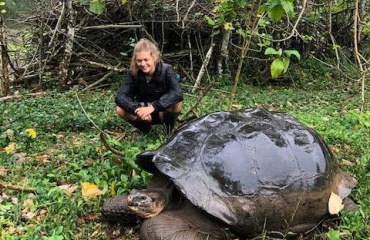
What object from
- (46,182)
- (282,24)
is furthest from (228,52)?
(46,182)

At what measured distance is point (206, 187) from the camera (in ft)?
9.05

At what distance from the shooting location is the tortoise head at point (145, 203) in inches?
108

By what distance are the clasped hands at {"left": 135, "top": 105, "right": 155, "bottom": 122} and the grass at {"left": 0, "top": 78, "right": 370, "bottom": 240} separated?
240mm

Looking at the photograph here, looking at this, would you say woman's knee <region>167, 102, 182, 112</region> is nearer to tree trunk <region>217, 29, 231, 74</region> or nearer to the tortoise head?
the tortoise head

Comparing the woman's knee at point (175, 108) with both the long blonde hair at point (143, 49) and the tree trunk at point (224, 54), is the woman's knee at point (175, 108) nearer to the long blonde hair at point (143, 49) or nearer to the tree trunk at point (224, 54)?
the long blonde hair at point (143, 49)

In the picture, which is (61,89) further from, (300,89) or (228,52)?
(300,89)

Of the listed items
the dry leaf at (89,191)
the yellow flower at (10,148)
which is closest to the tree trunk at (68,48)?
the yellow flower at (10,148)

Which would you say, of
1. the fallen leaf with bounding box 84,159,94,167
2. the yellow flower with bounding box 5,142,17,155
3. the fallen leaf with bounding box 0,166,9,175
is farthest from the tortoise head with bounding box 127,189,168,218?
the yellow flower with bounding box 5,142,17,155

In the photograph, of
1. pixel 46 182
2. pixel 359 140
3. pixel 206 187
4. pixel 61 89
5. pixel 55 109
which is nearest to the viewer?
pixel 206 187

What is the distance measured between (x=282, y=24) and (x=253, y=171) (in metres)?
6.52

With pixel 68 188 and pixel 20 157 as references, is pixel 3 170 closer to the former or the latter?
pixel 20 157

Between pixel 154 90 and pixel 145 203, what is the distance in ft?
7.39

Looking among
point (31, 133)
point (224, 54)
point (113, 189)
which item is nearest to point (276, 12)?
point (113, 189)

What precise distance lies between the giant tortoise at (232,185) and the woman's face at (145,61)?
1.45 m
